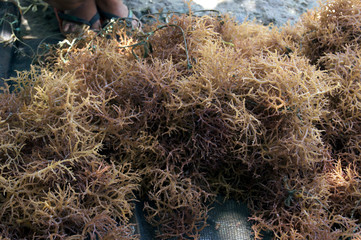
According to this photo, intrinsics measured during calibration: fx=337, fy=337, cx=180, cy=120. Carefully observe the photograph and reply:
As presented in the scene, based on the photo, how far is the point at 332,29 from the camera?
1346 millimetres

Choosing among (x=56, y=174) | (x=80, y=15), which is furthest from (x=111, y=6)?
(x=56, y=174)

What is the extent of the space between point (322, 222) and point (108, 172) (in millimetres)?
650

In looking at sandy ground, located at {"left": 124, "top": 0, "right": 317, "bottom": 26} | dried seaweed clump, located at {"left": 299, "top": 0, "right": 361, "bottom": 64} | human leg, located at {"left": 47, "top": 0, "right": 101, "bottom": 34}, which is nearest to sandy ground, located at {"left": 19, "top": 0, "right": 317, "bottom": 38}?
sandy ground, located at {"left": 124, "top": 0, "right": 317, "bottom": 26}

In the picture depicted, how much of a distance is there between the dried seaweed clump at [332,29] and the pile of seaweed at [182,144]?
7.3 inches

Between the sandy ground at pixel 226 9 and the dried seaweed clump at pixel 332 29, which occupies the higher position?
the dried seaweed clump at pixel 332 29

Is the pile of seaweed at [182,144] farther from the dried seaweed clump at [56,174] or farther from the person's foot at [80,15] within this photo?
the person's foot at [80,15]

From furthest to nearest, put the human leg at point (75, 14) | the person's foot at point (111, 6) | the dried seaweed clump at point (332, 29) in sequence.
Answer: the person's foot at point (111, 6), the human leg at point (75, 14), the dried seaweed clump at point (332, 29)

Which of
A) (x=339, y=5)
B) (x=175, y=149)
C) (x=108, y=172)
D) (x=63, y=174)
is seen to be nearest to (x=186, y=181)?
(x=175, y=149)

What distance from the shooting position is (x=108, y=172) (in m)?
0.94

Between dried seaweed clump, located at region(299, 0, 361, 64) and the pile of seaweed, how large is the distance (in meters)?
0.19

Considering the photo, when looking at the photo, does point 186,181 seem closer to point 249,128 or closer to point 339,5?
point 249,128

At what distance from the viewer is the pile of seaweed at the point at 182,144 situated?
921mm

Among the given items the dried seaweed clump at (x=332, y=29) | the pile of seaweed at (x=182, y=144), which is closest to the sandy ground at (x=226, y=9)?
the dried seaweed clump at (x=332, y=29)

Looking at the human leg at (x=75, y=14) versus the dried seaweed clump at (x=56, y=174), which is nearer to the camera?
the dried seaweed clump at (x=56, y=174)
